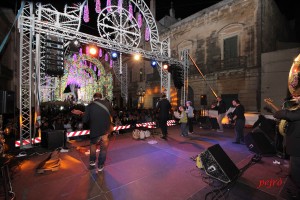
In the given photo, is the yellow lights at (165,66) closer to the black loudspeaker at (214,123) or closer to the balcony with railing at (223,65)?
the black loudspeaker at (214,123)

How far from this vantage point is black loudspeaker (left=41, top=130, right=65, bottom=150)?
5727 millimetres

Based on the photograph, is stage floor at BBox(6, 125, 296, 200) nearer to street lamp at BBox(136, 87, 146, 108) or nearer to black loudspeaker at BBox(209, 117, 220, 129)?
black loudspeaker at BBox(209, 117, 220, 129)

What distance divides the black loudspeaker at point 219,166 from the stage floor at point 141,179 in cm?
25

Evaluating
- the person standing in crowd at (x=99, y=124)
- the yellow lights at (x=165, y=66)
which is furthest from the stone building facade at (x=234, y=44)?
the person standing in crowd at (x=99, y=124)

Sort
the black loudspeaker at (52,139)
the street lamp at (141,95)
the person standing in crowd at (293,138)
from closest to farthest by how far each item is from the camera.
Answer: the person standing in crowd at (293,138) < the black loudspeaker at (52,139) < the street lamp at (141,95)

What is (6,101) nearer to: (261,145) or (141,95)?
(261,145)

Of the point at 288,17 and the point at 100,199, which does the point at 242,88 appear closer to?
the point at 288,17

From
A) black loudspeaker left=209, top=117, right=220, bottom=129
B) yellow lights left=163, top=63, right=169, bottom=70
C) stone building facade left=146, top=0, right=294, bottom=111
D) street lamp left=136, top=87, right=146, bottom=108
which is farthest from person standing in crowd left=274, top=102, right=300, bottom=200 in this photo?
street lamp left=136, top=87, right=146, bottom=108

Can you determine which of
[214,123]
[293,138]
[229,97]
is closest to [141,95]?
[229,97]

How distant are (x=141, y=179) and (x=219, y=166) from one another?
1.78m

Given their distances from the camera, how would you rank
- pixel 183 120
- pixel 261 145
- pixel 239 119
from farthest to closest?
pixel 183 120 → pixel 239 119 → pixel 261 145

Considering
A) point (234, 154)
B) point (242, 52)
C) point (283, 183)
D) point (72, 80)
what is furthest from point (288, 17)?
point (72, 80)

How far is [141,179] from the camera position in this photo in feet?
12.7

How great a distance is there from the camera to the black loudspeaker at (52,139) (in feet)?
18.8
